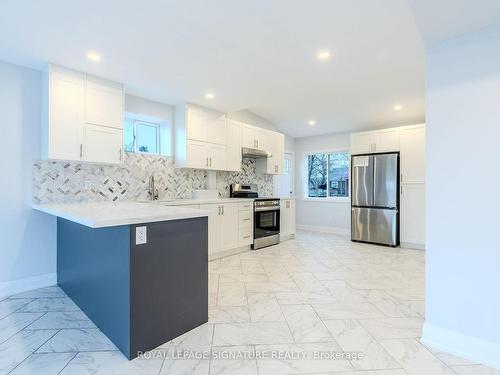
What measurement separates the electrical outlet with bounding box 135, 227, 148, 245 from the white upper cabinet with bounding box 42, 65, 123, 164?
1.82m

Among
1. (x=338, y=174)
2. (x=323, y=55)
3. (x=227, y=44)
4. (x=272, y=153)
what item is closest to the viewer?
(x=227, y=44)

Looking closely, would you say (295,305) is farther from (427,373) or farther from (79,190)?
(79,190)

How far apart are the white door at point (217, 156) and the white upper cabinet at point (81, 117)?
144cm

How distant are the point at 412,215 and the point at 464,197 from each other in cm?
344

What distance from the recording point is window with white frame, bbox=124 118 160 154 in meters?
3.90

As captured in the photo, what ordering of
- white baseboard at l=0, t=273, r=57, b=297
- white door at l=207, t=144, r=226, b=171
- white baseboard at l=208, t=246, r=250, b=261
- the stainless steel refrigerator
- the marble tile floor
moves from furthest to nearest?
the stainless steel refrigerator, white door at l=207, t=144, r=226, b=171, white baseboard at l=208, t=246, r=250, b=261, white baseboard at l=0, t=273, r=57, b=297, the marble tile floor

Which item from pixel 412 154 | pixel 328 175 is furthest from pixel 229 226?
pixel 412 154

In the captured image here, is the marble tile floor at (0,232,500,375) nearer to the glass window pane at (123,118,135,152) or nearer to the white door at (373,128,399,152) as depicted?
the glass window pane at (123,118,135,152)

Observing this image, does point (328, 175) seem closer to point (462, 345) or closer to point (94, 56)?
point (462, 345)

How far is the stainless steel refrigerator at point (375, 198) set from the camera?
16.1ft

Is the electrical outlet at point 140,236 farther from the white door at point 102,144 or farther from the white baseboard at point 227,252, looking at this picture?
the white baseboard at point 227,252

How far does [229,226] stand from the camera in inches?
170

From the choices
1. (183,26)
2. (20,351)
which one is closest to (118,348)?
(20,351)


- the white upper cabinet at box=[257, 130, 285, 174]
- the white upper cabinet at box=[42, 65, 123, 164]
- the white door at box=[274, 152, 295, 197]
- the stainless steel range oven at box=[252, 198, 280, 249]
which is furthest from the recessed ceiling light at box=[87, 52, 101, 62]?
the white door at box=[274, 152, 295, 197]
